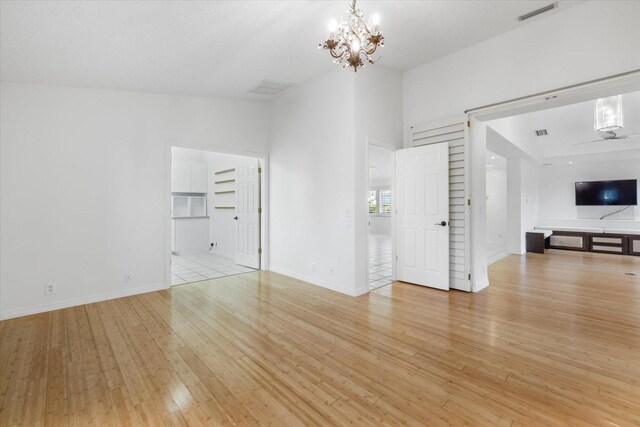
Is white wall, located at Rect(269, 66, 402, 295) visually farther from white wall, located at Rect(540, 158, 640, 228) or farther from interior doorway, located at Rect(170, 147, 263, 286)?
white wall, located at Rect(540, 158, 640, 228)

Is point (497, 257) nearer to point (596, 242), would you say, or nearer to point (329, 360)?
point (596, 242)

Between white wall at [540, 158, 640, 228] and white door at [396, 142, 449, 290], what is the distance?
7314 mm

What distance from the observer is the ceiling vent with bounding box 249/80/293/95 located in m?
4.55

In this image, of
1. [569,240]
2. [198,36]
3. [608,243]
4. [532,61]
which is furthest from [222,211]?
[608,243]

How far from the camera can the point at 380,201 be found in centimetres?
1300

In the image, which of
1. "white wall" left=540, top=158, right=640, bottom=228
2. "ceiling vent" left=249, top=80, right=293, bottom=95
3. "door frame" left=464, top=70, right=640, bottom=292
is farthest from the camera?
"white wall" left=540, top=158, right=640, bottom=228

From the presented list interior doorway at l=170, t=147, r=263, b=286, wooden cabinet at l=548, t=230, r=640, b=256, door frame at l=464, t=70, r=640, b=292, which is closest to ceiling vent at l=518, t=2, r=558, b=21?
door frame at l=464, t=70, r=640, b=292

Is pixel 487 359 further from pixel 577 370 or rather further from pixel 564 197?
pixel 564 197

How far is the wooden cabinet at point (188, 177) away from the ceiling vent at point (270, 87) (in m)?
4.01

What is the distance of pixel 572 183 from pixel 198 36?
10593mm

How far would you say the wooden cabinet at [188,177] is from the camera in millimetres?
7895

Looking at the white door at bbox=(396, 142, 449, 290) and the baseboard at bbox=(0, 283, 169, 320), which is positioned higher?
the white door at bbox=(396, 142, 449, 290)

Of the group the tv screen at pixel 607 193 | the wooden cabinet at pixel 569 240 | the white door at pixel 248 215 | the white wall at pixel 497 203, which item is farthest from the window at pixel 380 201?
the white door at pixel 248 215

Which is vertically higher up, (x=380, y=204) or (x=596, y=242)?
(x=380, y=204)
